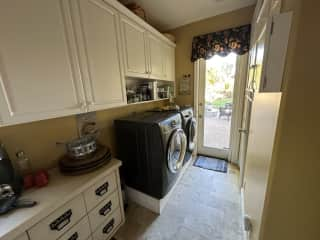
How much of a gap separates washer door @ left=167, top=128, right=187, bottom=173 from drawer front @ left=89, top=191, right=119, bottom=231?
0.67 metres

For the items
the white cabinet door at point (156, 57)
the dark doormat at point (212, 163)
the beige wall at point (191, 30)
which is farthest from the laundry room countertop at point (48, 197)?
the beige wall at point (191, 30)

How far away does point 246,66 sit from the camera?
2.16m

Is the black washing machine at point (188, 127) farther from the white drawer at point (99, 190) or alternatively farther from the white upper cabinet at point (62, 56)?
the white drawer at point (99, 190)

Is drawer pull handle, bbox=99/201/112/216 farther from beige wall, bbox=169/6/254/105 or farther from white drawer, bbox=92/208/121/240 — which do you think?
beige wall, bbox=169/6/254/105

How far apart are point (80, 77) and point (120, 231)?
1572 mm

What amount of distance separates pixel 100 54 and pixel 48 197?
3.87 feet

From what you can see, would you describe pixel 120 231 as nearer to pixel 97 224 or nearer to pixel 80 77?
pixel 97 224

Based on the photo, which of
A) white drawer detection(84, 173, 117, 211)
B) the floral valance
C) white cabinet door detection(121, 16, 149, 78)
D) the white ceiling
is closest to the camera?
white drawer detection(84, 173, 117, 211)

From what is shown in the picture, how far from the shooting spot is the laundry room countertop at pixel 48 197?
2.38ft

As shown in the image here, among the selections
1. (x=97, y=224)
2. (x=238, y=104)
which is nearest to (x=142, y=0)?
(x=238, y=104)

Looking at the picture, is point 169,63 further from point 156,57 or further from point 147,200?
point 147,200

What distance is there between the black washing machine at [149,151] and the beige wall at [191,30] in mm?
1253

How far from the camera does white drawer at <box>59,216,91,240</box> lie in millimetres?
992

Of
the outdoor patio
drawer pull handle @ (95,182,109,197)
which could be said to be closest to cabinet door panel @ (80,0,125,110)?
drawer pull handle @ (95,182,109,197)
